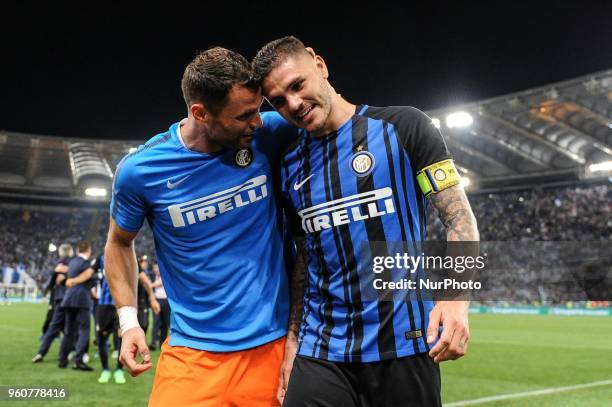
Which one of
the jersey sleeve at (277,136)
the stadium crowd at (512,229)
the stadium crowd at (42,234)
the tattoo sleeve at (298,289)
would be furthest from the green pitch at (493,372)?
the stadium crowd at (42,234)

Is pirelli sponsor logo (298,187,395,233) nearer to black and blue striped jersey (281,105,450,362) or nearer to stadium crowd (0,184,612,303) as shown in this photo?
black and blue striped jersey (281,105,450,362)

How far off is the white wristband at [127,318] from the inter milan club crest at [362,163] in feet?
4.44

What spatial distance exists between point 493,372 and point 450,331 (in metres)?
8.44

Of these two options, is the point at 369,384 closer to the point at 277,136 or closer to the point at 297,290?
the point at 297,290

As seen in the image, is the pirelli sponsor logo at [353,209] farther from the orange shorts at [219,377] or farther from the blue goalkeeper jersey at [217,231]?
the orange shorts at [219,377]

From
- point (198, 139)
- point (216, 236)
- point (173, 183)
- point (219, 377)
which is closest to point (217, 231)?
point (216, 236)

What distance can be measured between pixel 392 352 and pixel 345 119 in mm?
977

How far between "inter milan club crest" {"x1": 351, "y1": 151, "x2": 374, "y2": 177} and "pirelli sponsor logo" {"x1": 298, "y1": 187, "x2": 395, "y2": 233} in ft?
0.29

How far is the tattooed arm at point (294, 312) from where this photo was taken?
2734mm

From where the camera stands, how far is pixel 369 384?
235 centimetres

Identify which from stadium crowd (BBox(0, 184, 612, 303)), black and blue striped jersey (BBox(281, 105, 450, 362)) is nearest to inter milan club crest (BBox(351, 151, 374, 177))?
black and blue striped jersey (BBox(281, 105, 450, 362))

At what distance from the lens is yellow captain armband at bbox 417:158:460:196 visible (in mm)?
2287

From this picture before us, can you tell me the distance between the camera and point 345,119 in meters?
2.58

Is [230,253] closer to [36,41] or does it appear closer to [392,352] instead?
[392,352]
